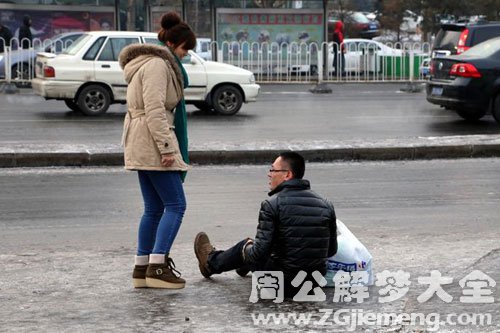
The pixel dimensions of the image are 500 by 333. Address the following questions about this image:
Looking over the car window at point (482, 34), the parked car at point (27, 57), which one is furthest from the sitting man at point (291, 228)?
the parked car at point (27, 57)

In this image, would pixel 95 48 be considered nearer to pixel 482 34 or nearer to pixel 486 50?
pixel 486 50

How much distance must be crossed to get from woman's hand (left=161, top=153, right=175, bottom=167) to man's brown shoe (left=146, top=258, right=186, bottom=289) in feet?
2.31

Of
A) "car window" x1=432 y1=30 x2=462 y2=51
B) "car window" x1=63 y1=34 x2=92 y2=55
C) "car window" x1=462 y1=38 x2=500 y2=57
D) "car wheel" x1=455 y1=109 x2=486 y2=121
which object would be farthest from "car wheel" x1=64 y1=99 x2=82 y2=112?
"car window" x1=432 y1=30 x2=462 y2=51

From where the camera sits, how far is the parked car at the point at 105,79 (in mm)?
19750

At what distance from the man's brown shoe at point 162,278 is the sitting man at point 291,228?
55cm

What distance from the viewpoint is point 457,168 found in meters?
13.8

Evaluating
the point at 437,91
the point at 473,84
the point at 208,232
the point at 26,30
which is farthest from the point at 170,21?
the point at 26,30

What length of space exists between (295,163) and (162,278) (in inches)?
46.3

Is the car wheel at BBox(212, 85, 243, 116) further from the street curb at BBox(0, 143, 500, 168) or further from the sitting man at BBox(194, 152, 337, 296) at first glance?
the sitting man at BBox(194, 152, 337, 296)

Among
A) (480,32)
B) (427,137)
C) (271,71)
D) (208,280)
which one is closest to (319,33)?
(271,71)

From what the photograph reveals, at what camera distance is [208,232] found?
9508mm

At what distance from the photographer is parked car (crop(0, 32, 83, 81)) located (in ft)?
84.4

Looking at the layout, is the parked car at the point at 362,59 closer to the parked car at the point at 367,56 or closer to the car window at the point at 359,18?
the parked car at the point at 367,56

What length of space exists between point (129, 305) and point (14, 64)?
64.9ft
